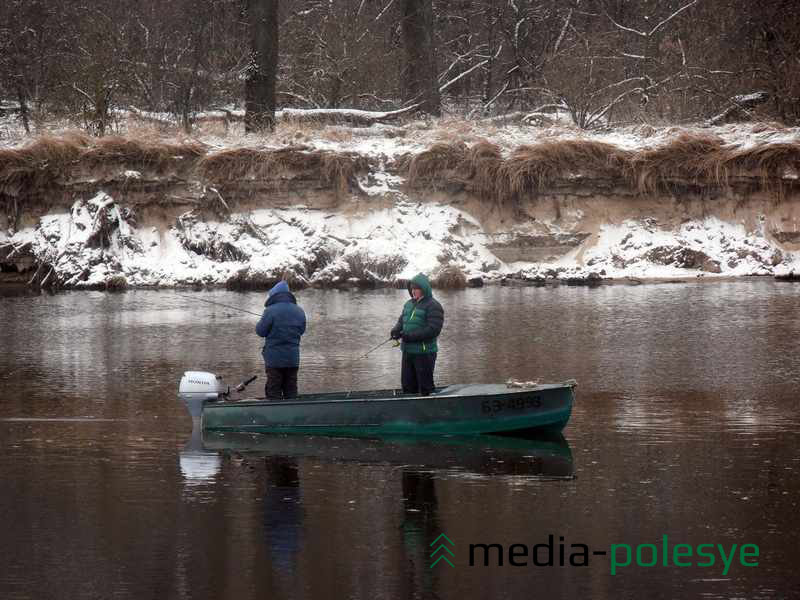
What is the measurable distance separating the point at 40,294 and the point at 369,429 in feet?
54.2

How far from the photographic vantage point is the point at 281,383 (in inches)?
544

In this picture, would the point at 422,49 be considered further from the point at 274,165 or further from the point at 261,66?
the point at 274,165

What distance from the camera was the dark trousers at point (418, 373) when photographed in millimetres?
13438

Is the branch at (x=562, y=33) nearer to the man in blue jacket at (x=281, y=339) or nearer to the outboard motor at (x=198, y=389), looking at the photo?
the man in blue jacket at (x=281, y=339)

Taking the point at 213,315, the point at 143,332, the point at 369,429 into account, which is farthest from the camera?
the point at 213,315

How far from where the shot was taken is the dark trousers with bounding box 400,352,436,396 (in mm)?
13438

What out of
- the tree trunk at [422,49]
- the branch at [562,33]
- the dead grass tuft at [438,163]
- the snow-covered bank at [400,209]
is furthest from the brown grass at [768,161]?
the branch at [562,33]

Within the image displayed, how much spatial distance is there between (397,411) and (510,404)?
117cm

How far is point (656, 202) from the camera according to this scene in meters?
31.0

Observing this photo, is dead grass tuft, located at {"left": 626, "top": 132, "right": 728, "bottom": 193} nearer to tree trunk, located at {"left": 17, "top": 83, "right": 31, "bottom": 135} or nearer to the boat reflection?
tree trunk, located at {"left": 17, "top": 83, "right": 31, "bottom": 135}

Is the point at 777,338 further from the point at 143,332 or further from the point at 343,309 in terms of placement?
the point at 143,332

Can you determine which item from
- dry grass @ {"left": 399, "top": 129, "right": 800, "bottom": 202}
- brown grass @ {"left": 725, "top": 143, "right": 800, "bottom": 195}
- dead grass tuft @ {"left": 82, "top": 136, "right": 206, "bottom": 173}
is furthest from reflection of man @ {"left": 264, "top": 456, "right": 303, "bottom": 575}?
brown grass @ {"left": 725, "top": 143, "right": 800, "bottom": 195}

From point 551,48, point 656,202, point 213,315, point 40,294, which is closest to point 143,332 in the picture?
point 213,315

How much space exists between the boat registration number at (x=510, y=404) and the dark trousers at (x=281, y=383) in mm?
2240
